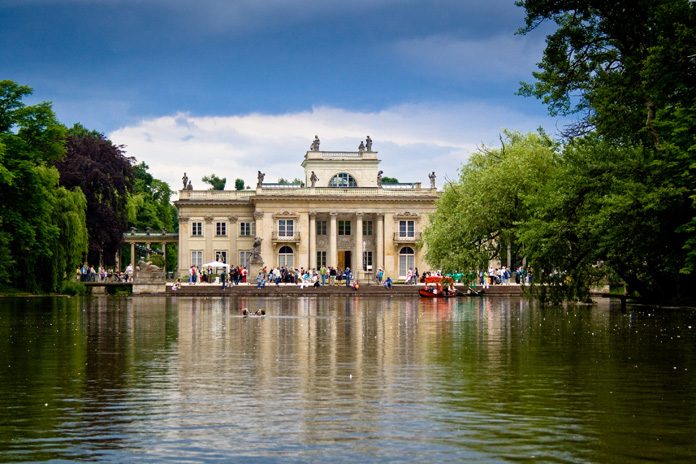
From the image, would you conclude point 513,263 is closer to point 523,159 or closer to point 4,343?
point 523,159

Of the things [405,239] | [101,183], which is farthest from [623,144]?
[405,239]

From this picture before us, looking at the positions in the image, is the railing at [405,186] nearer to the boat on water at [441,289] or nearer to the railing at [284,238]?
the railing at [284,238]

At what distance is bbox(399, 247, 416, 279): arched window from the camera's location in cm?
9831

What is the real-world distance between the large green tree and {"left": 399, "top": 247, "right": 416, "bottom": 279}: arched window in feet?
198

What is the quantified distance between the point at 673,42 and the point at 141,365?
62.7 ft

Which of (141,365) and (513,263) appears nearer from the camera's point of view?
(141,365)

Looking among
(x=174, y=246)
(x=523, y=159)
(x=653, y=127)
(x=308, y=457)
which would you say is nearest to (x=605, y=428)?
(x=308, y=457)

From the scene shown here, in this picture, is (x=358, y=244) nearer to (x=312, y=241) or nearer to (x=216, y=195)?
(x=312, y=241)

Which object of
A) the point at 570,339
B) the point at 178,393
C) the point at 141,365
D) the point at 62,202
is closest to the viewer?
the point at 178,393

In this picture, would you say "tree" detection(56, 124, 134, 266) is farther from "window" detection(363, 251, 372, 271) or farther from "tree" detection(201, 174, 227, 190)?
"tree" detection(201, 174, 227, 190)

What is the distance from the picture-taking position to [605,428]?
35.3 ft

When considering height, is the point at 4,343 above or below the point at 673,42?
below

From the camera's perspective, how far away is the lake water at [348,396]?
977 cm

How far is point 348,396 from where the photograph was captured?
13.1m
